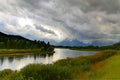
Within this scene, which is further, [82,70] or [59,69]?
[82,70]

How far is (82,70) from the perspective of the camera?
35.5 meters

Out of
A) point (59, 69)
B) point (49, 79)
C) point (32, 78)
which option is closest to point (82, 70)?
point (59, 69)

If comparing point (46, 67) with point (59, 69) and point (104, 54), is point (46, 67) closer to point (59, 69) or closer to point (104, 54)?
point (59, 69)

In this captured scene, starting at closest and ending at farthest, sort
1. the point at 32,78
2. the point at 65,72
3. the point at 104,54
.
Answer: the point at 32,78, the point at 65,72, the point at 104,54

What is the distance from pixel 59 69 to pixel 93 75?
171 inches

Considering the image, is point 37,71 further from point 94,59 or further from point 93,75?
point 94,59

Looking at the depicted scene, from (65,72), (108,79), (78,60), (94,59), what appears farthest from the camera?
(94,59)

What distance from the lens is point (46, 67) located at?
29625 millimetres

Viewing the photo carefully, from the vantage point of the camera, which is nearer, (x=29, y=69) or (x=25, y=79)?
(x=25, y=79)

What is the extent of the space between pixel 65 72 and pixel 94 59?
21.1 metres

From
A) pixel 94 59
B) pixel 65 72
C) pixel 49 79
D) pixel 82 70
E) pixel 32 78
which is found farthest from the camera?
pixel 94 59

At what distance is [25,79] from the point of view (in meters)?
24.5

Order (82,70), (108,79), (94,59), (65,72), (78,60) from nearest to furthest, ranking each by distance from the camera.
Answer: (108,79) < (65,72) < (82,70) < (78,60) < (94,59)

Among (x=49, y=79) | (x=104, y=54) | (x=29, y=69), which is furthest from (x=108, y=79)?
(x=104, y=54)
